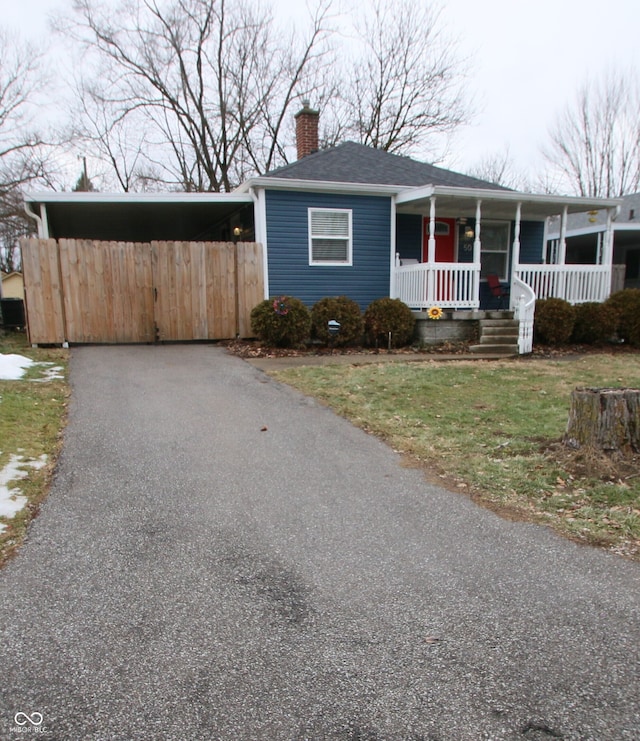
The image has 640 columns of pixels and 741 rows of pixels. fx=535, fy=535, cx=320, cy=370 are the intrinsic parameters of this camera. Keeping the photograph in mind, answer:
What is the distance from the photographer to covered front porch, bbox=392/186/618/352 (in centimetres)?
1204

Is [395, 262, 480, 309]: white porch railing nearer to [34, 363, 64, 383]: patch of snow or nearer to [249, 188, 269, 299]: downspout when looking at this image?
[249, 188, 269, 299]: downspout

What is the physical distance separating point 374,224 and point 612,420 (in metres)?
9.61

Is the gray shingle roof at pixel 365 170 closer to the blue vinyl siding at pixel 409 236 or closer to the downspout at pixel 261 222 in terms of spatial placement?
the downspout at pixel 261 222

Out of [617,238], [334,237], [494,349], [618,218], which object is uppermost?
[618,218]

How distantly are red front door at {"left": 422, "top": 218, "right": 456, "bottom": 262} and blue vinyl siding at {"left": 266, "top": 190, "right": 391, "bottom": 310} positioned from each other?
1.53 metres

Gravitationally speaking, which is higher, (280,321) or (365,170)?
(365,170)

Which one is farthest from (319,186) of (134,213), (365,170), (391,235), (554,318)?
(554,318)

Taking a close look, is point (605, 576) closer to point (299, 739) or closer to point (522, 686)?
point (522, 686)

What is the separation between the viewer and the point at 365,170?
44.5ft

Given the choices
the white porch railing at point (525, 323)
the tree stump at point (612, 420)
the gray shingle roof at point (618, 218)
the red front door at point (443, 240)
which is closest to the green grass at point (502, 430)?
the tree stump at point (612, 420)

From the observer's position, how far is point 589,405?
168 inches

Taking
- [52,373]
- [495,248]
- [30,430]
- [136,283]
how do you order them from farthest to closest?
[495,248]
[136,283]
[52,373]
[30,430]

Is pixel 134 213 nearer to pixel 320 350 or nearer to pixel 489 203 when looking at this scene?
pixel 320 350

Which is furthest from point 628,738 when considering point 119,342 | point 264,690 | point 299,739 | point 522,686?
point 119,342
